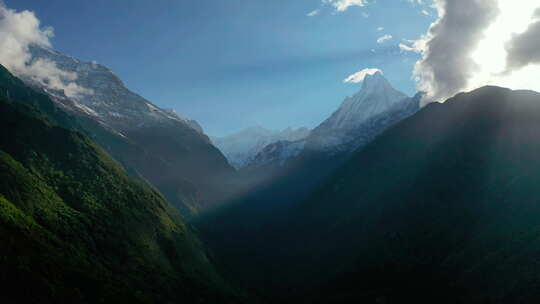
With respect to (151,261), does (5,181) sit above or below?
above

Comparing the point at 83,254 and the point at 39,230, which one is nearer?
the point at 39,230

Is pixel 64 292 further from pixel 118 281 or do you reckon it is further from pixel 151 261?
pixel 151 261

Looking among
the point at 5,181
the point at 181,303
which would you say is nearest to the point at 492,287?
the point at 181,303

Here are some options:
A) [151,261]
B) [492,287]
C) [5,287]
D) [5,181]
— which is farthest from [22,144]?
[492,287]

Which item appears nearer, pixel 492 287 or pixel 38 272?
pixel 38 272

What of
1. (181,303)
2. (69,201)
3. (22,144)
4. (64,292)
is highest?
(22,144)

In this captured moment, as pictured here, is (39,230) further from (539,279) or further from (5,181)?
(539,279)

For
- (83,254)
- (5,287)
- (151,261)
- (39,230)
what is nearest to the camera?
(5,287)

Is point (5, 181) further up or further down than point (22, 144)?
further down

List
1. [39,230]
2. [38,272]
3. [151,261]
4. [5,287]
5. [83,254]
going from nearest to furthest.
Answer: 1. [5,287]
2. [38,272]
3. [39,230]
4. [83,254]
5. [151,261]

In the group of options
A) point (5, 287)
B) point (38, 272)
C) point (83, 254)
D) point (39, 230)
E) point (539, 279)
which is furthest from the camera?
point (539, 279)
